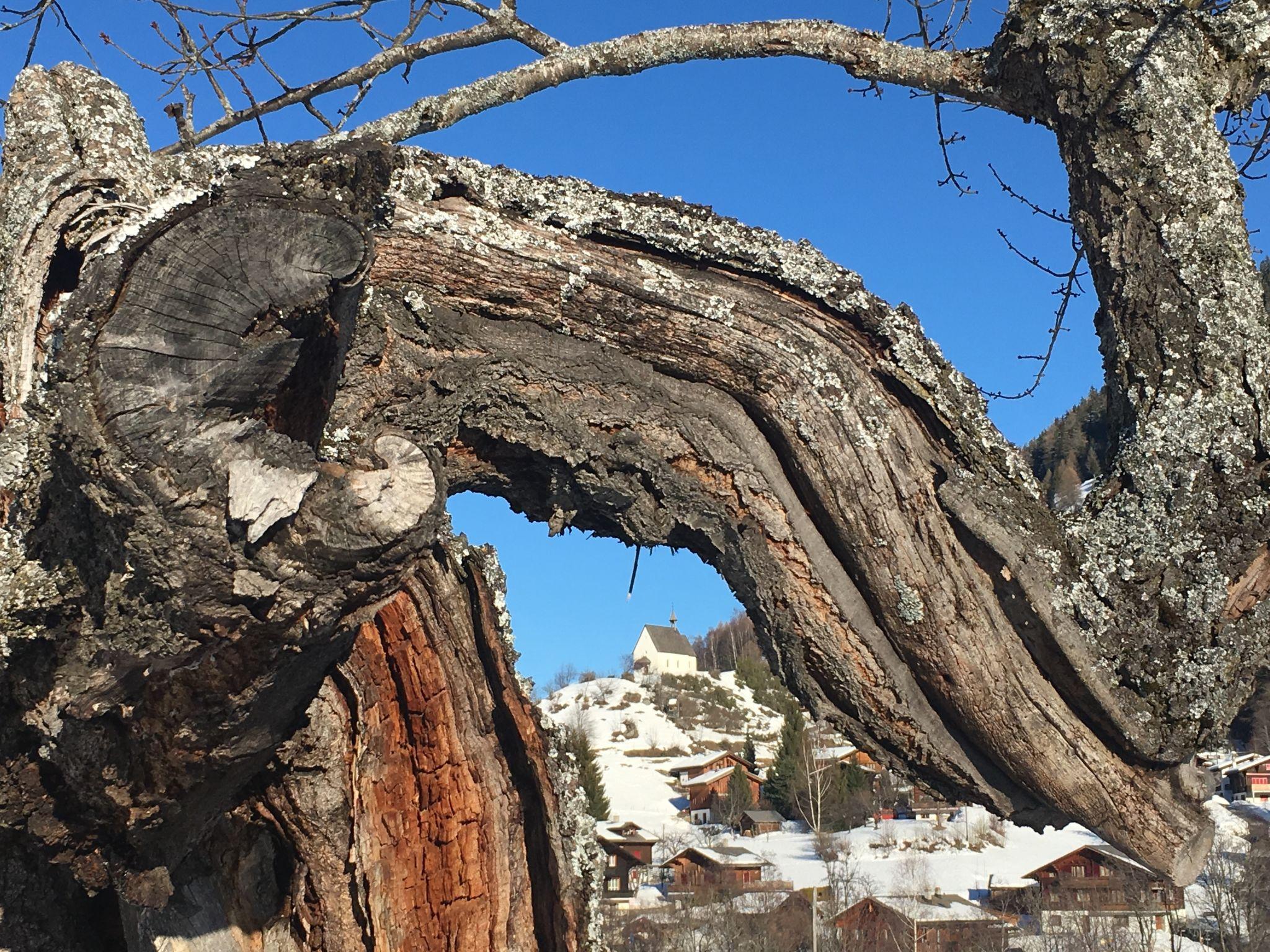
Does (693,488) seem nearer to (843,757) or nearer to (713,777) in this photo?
(843,757)

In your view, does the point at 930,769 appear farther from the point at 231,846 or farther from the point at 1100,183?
the point at 231,846

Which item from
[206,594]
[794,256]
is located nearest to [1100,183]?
[794,256]

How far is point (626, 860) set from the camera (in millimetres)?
33000

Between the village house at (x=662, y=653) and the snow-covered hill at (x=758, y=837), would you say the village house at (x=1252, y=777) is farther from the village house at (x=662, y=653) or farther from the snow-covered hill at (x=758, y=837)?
the village house at (x=662, y=653)

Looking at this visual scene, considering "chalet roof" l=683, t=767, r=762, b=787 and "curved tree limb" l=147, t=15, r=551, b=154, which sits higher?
"curved tree limb" l=147, t=15, r=551, b=154

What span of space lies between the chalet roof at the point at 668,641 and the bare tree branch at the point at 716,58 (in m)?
87.6

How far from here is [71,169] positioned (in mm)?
2254

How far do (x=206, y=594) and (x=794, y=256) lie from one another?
4.54ft

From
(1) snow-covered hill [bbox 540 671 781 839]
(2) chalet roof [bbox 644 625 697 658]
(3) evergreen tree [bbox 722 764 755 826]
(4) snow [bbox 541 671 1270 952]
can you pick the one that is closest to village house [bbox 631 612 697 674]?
(2) chalet roof [bbox 644 625 697 658]

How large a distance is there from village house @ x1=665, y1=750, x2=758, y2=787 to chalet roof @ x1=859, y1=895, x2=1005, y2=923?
19.0 meters

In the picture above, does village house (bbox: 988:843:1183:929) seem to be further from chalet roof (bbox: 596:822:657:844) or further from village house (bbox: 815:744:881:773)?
chalet roof (bbox: 596:822:657:844)

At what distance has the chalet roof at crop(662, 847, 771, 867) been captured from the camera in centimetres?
3294

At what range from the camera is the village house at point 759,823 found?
4250 cm

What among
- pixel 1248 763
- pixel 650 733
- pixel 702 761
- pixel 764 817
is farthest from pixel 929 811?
pixel 650 733
